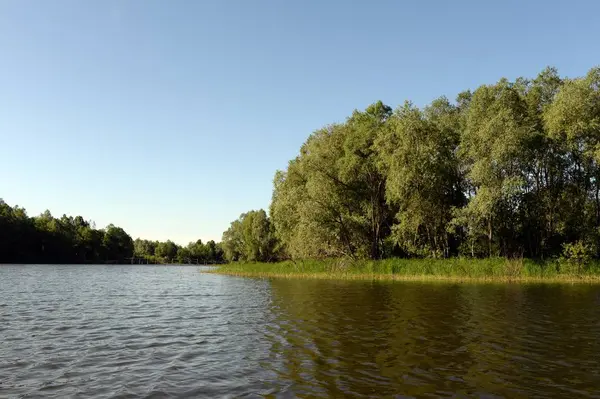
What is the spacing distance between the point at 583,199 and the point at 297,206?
33193mm

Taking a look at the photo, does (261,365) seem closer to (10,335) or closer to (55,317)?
(10,335)

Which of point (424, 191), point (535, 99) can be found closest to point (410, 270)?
point (424, 191)

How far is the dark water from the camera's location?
428 inches

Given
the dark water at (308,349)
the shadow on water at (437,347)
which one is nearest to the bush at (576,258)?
the shadow on water at (437,347)

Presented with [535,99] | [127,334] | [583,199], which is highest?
[535,99]

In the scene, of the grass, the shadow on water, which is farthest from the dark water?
the grass

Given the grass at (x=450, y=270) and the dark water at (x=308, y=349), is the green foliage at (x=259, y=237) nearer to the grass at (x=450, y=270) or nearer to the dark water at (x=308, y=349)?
the grass at (x=450, y=270)

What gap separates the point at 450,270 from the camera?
46094 millimetres

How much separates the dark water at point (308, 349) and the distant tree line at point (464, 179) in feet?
73.4

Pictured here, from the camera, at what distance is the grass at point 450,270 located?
140 feet

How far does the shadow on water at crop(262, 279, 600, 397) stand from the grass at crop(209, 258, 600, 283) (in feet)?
53.3

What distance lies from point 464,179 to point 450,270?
505 inches

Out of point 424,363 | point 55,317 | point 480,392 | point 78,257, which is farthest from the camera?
point 78,257

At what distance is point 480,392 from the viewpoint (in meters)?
10.3
